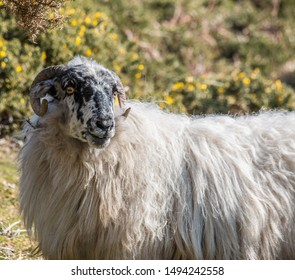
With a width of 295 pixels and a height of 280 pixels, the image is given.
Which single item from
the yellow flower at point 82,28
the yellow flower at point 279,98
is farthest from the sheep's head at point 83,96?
the yellow flower at point 279,98

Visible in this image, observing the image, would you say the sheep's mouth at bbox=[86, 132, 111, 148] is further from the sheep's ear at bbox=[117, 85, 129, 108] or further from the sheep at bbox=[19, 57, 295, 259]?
the sheep's ear at bbox=[117, 85, 129, 108]

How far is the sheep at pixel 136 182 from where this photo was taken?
5.01m

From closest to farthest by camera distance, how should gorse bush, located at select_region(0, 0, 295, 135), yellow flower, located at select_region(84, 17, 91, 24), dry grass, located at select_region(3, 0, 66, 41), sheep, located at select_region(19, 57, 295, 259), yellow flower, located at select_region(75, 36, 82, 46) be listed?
sheep, located at select_region(19, 57, 295, 259) < dry grass, located at select_region(3, 0, 66, 41) < gorse bush, located at select_region(0, 0, 295, 135) < yellow flower, located at select_region(75, 36, 82, 46) < yellow flower, located at select_region(84, 17, 91, 24)

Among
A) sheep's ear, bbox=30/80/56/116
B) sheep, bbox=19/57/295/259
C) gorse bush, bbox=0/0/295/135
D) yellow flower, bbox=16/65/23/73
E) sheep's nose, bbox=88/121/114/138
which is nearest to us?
sheep's nose, bbox=88/121/114/138

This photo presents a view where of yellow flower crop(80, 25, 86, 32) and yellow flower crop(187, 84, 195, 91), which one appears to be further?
yellow flower crop(187, 84, 195, 91)

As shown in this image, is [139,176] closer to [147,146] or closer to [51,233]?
[147,146]

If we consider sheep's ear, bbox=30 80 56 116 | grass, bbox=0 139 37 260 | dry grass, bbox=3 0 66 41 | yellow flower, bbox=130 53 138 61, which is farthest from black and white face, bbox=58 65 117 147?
yellow flower, bbox=130 53 138 61

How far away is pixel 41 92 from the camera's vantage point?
5.20m

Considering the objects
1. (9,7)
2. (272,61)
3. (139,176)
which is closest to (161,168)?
(139,176)

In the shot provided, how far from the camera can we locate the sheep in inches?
197

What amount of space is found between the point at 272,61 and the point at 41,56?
669 cm

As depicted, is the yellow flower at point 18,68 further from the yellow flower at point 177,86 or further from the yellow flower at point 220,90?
the yellow flower at point 220,90

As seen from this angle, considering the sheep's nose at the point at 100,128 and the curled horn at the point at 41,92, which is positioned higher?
the curled horn at the point at 41,92
